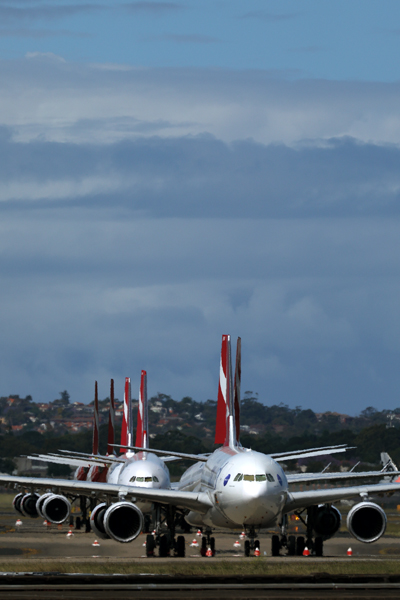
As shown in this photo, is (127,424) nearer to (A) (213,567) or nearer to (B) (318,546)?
(B) (318,546)

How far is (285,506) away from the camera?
38.6 metres

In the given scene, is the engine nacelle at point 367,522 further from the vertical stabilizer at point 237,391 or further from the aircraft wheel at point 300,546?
the vertical stabilizer at point 237,391

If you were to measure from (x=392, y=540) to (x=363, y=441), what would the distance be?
105727 millimetres

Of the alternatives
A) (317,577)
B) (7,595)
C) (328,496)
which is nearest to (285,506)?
(328,496)

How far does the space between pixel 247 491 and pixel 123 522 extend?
19.6ft

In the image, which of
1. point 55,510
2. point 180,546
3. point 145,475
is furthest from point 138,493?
point 55,510

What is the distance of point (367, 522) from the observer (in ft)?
129

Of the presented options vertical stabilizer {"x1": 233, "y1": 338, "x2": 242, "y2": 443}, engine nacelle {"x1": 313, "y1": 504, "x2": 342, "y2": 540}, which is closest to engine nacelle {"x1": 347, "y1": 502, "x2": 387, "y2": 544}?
engine nacelle {"x1": 313, "y1": 504, "x2": 342, "y2": 540}

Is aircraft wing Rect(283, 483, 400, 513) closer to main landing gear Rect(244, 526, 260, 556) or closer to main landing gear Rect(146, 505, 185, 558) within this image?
main landing gear Rect(244, 526, 260, 556)

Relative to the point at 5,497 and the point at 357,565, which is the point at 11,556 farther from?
the point at 5,497

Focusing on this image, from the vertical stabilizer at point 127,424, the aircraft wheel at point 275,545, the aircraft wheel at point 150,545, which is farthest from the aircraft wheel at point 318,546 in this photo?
the vertical stabilizer at point 127,424

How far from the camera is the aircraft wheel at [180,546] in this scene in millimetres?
40559

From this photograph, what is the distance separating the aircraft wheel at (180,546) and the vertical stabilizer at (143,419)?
23551 mm

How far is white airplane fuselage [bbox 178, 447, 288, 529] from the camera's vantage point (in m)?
35.9
